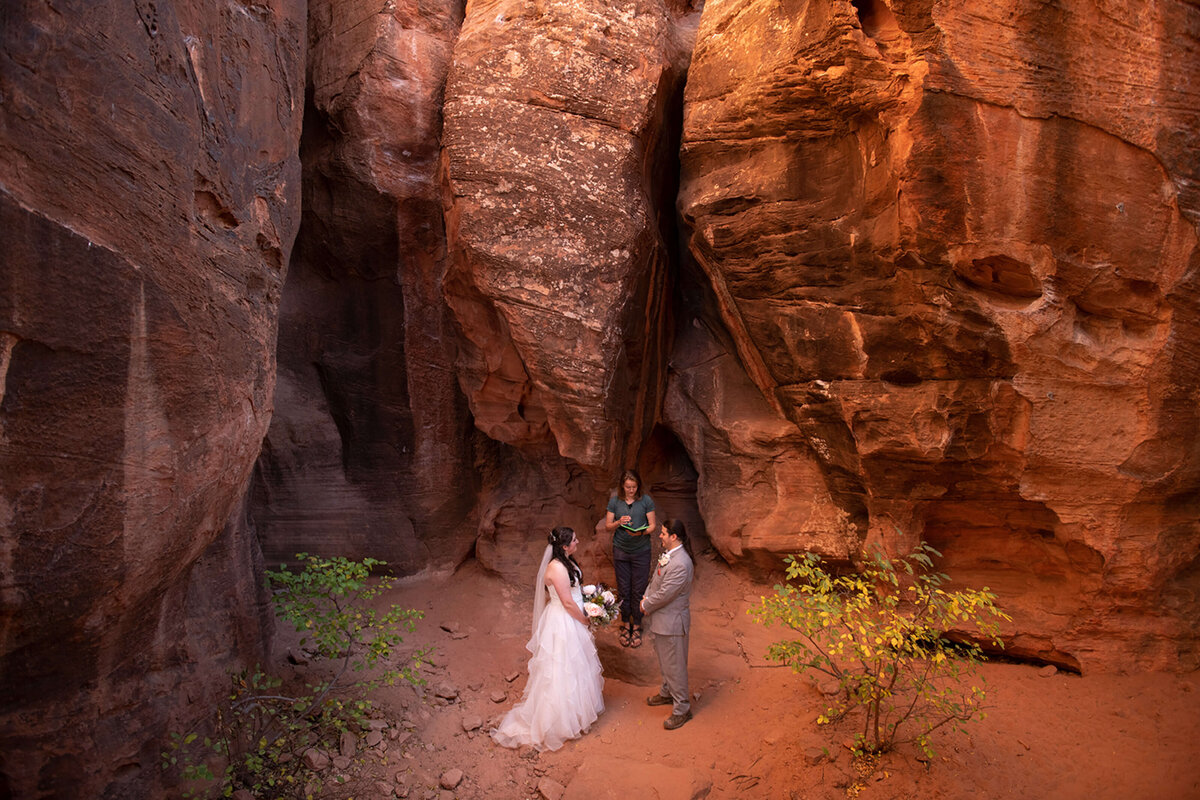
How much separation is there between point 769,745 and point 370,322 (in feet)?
18.8

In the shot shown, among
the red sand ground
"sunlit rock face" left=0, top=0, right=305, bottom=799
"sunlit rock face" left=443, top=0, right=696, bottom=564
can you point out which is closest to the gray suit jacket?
the red sand ground

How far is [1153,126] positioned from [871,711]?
4709 mm

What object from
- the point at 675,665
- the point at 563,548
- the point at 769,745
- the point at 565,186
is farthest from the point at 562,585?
the point at 565,186

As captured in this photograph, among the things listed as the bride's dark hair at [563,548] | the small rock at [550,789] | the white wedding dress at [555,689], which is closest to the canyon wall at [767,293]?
the bride's dark hair at [563,548]

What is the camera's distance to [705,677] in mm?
6535

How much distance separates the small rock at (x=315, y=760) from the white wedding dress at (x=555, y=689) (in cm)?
129

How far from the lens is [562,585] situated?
5.66 meters

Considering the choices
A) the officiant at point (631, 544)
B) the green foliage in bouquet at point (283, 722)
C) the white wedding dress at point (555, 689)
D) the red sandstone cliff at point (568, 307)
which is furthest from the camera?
the officiant at point (631, 544)

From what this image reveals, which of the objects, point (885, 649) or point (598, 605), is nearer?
point (885, 649)

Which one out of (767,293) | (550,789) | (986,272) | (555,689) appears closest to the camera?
(550,789)

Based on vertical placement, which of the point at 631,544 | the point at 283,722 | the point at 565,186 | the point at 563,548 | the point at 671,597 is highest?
the point at 565,186

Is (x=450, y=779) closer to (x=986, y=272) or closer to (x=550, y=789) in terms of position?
(x=550, y=789)

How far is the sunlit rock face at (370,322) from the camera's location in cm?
739

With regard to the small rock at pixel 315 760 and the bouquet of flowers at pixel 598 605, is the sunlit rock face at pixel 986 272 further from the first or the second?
the small rock at pixel 315 760
